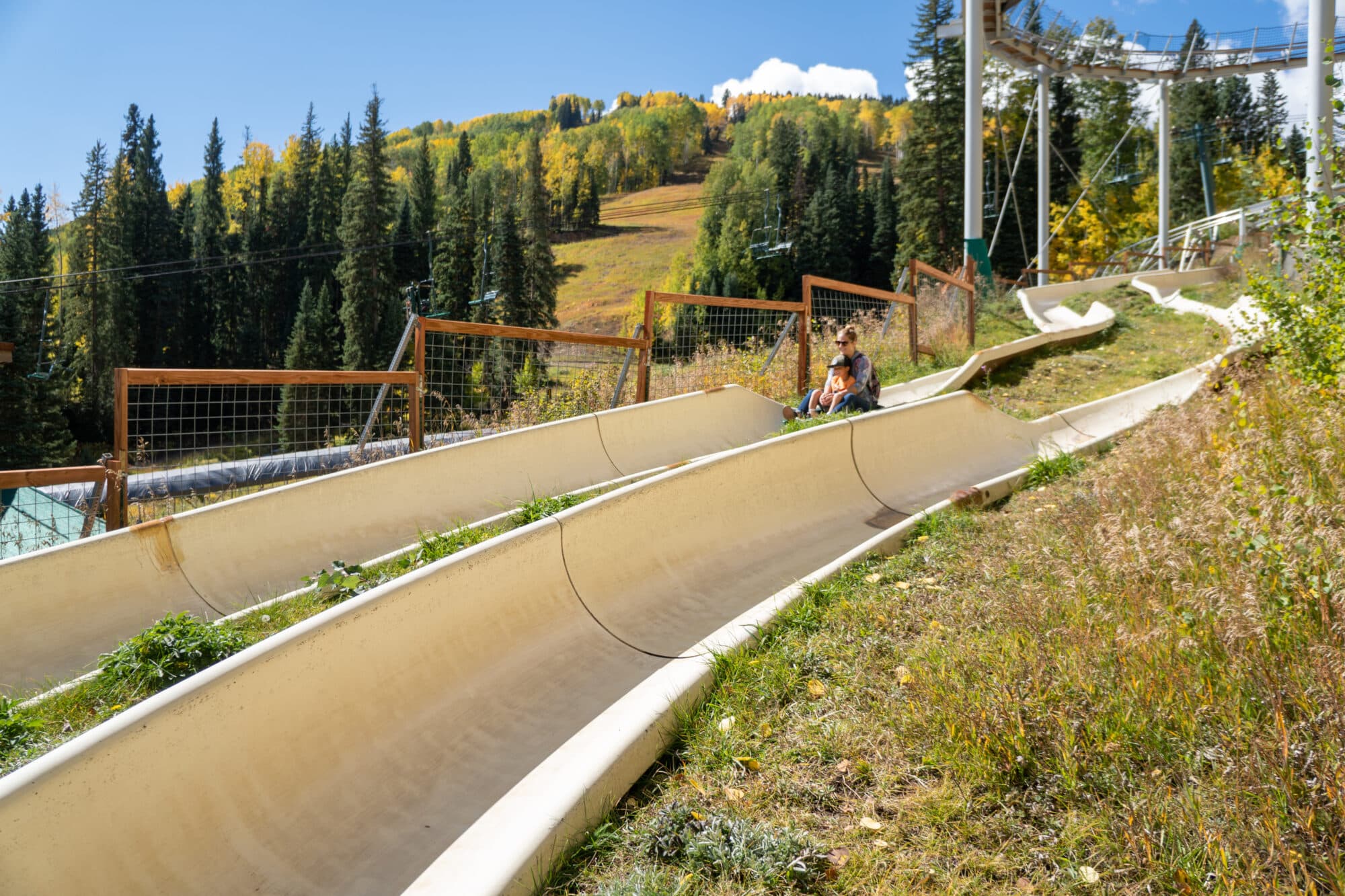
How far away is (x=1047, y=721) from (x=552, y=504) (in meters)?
3.69

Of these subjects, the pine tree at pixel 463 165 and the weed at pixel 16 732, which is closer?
the weed at pixel 16 732

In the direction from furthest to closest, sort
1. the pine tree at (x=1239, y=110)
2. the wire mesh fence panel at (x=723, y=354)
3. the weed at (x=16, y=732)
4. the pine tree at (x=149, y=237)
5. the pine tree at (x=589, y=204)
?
1. the pine tree at (x=589, y=204)
2. the pine tree at (x=1239, y=110)
3. the pine tree at (x=149, y=237)
4. the wire mesh fence panel at (x=723, y=354)
5. the weed at (x=16, y=732)

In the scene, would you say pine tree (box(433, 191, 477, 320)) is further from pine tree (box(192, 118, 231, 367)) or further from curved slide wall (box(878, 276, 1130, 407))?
curved slide wall (box(878, 276, 1130, 407))

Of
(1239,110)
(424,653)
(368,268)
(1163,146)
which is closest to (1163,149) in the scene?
(1163,146)

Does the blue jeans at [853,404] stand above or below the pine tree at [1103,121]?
below

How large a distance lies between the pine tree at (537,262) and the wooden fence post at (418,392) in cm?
5694

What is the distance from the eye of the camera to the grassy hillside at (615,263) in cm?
11106

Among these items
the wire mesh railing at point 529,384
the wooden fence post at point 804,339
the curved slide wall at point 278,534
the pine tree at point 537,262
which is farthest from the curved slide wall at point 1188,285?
the pine tree at point 537,262

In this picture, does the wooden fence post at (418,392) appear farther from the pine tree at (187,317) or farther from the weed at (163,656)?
the pine tree at (187,317)

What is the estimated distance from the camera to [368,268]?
64938 millimetres

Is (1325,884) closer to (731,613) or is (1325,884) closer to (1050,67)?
(731,613)

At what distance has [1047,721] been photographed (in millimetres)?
2666

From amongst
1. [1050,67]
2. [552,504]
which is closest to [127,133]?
[1050,67]

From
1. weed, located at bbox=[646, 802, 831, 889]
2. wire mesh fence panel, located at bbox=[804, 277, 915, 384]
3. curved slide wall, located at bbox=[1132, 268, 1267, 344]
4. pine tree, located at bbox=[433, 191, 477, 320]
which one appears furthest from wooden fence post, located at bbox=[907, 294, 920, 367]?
pine tree, located at bbox=[433, 191, 477, 320]
